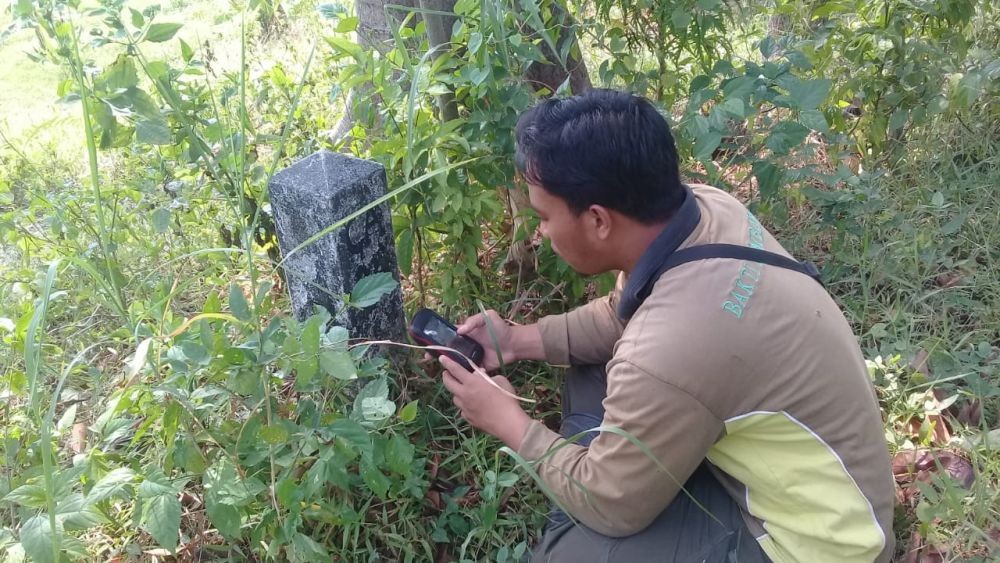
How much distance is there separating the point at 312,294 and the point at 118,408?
55 centimetres

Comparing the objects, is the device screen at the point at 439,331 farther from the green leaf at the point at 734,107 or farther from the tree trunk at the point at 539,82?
the green leaf at the point at 734,107

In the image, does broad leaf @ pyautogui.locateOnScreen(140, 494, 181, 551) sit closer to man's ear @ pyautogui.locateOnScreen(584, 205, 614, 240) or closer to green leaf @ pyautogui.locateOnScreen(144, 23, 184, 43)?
green leaf @ pyautogui.locateOnScreen(144, 23, 184, 43)

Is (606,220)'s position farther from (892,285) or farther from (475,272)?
(892,285)

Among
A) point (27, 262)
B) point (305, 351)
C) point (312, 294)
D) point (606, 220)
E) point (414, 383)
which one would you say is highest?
point (606, 220)

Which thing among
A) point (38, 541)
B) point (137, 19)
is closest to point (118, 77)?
point (137, 19)

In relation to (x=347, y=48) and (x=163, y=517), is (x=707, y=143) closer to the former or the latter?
(x=347, y=48)

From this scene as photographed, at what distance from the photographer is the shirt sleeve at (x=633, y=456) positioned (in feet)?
4.76

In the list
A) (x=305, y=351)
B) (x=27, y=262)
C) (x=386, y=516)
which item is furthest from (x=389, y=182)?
(x=27, y=262)

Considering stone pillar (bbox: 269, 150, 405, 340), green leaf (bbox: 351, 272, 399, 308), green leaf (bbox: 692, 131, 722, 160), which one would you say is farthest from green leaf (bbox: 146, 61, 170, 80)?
green leaf (bbox: 692, 131, 722, 160)

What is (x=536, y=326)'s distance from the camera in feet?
7.26

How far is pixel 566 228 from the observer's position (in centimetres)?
165

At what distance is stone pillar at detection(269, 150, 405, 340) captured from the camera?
176 cm

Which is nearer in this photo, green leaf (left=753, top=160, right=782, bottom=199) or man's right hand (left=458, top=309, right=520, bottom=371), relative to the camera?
man's right hand (left=458, top=309, right=520, bottom=371)

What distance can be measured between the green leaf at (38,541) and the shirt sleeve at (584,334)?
1.27 meters
